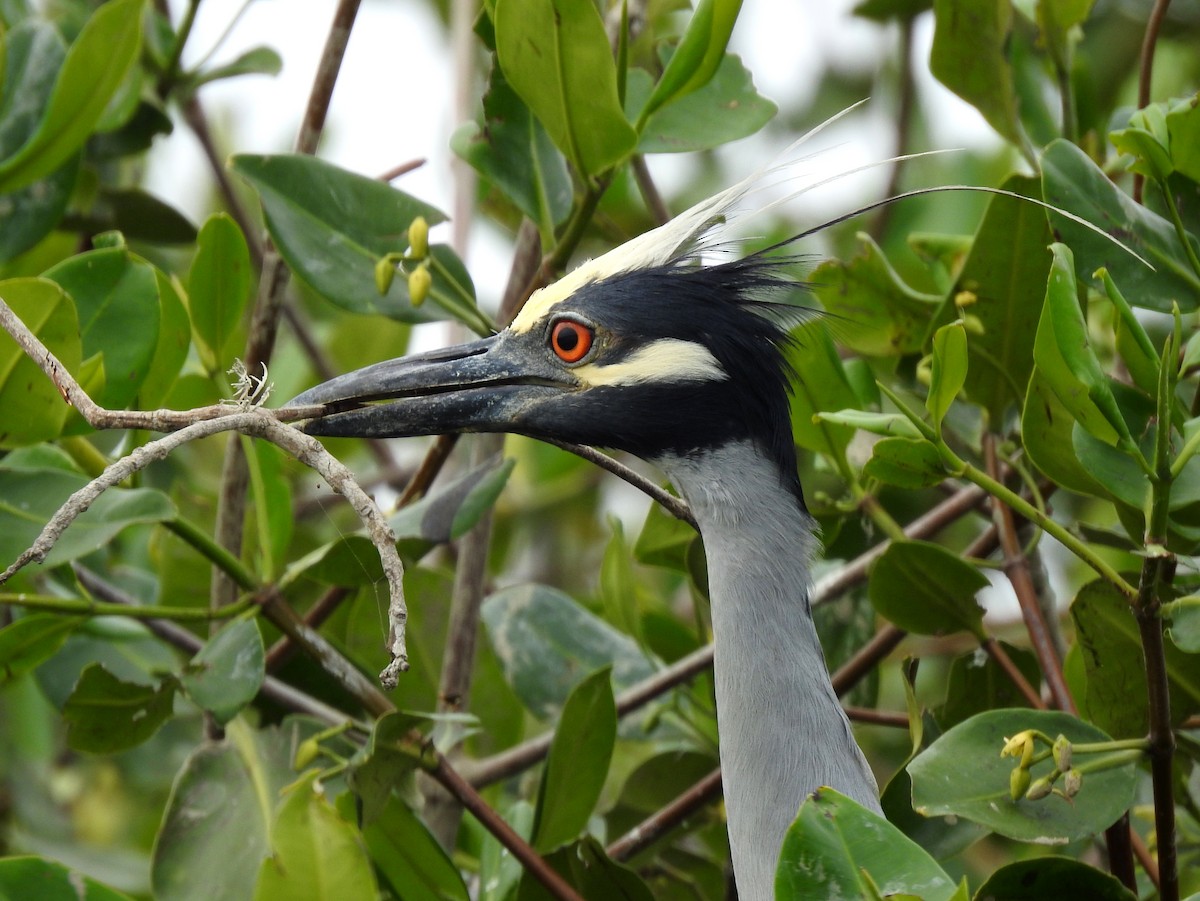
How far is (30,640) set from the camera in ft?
6.27

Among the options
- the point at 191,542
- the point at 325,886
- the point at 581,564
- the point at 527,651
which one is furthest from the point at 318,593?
the point at 581,564

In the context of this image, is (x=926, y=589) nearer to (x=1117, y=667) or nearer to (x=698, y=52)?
(x=1117, y=667)

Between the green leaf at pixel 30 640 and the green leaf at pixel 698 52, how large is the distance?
118 centimetres

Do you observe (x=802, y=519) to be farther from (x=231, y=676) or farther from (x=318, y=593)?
(x=318, y=593)

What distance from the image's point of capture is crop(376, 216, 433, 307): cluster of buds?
201 centimetres

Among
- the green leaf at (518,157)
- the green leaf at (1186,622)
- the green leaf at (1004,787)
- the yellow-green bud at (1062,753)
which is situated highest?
the green leaf at (518,157)

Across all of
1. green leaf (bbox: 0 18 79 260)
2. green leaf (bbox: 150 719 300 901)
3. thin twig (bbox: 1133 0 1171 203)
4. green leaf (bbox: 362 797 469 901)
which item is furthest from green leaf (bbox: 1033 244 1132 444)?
green leaf (bbox: 0 18 79 260)

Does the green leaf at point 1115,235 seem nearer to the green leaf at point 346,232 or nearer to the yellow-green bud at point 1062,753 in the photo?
the yellow-green bud at point 1062,753

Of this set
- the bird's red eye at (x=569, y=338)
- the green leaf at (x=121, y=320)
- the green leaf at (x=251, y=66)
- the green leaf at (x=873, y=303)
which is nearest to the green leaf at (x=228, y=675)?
the green leaf at (x=121, y=320)

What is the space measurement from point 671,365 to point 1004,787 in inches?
33.8

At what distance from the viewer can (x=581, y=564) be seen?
14.7 ft

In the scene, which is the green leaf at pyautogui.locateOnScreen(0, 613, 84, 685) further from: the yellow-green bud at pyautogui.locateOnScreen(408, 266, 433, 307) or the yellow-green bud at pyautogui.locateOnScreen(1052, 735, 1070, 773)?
the yellow-green bud at pyautogui.locateOnScreen(1052, 735, 1070, 773)

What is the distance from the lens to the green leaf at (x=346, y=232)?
2098 mm

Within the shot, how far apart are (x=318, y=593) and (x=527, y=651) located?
1.90ft
